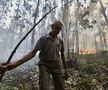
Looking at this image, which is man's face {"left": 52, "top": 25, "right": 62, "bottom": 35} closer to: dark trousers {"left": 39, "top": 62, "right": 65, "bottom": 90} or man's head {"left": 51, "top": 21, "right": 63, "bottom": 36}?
man's head {"left": 51, "top": 21, "right": 63, "bottom": 36}

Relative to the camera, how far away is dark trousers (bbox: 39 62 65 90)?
3.55 metres

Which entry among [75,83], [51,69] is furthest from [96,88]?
[51,69]

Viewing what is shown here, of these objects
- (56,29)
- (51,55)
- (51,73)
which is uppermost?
(56,29)

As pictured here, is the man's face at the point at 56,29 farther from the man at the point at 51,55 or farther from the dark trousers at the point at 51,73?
the dark trousers at the point at 51,73

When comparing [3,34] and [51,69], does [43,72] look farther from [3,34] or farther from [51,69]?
[3,34]

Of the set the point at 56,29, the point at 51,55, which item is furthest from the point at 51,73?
the point at 56,29

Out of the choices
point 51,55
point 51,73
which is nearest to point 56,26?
point 51,55

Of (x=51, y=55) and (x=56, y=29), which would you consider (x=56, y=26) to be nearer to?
(x=56, y=29)

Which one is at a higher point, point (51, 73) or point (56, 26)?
point (56, 26)

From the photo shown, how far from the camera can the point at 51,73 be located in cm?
384

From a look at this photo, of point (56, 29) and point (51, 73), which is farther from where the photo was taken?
point (51, 73)

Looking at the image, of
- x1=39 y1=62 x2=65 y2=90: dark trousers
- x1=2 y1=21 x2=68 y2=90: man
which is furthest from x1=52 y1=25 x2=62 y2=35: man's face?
x1=39 y1=62 x2=65 y2=90: dark trousers

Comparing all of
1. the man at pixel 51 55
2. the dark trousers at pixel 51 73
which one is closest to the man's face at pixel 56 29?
the man at pixel 51 55

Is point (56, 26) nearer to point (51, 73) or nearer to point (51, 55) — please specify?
point (51, 55)
